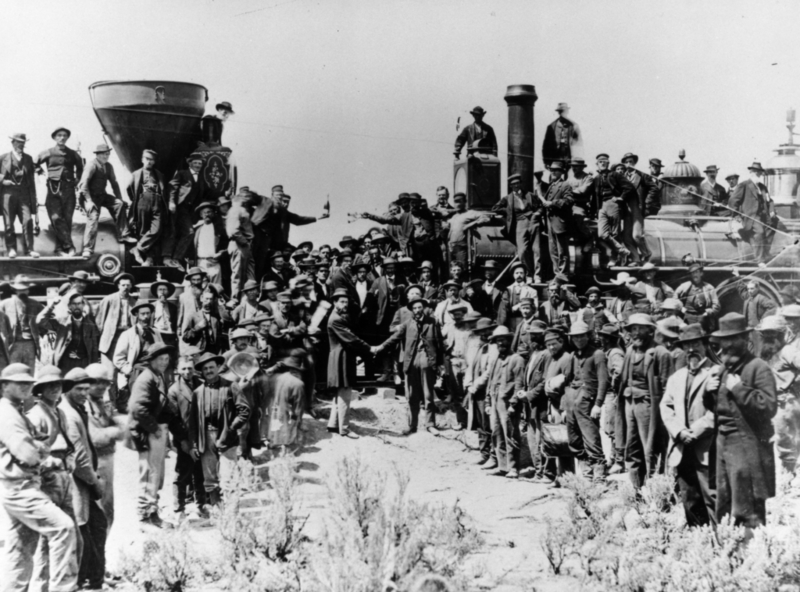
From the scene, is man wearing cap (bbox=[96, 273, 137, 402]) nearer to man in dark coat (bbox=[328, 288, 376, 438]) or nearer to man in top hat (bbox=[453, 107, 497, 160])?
man in dark coat (bbox=[328, 288, 376, 438])

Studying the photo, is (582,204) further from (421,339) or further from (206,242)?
(206,242)

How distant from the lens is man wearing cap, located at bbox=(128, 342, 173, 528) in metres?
9.52

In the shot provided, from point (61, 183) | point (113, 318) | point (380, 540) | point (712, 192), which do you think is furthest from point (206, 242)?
point (712, 192)

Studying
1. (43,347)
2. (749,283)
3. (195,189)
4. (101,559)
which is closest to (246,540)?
(101,559)

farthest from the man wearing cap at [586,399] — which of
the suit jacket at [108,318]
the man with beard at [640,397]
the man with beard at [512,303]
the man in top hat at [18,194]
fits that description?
the man in top hat at [18,194]

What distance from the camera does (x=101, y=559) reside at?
816 cm

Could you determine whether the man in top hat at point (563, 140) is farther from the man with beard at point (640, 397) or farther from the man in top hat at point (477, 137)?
the man with beard at point (640, 397)

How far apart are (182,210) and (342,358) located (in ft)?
14.0

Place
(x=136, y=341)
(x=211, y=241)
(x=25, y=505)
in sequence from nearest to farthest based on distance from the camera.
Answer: (x=25, y=505)
(x=136, y=341)
(x=211, y=241)

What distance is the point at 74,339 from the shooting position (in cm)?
1184

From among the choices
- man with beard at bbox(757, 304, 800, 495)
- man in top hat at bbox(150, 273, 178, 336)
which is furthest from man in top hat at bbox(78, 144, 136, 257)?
man with beard at bbox(757, 304, 800, 495)

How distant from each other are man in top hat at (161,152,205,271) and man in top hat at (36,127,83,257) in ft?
4.39

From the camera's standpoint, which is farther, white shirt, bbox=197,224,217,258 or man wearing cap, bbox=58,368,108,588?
white shirt, bbox=197,224,217,258

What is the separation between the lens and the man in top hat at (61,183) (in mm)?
13938
